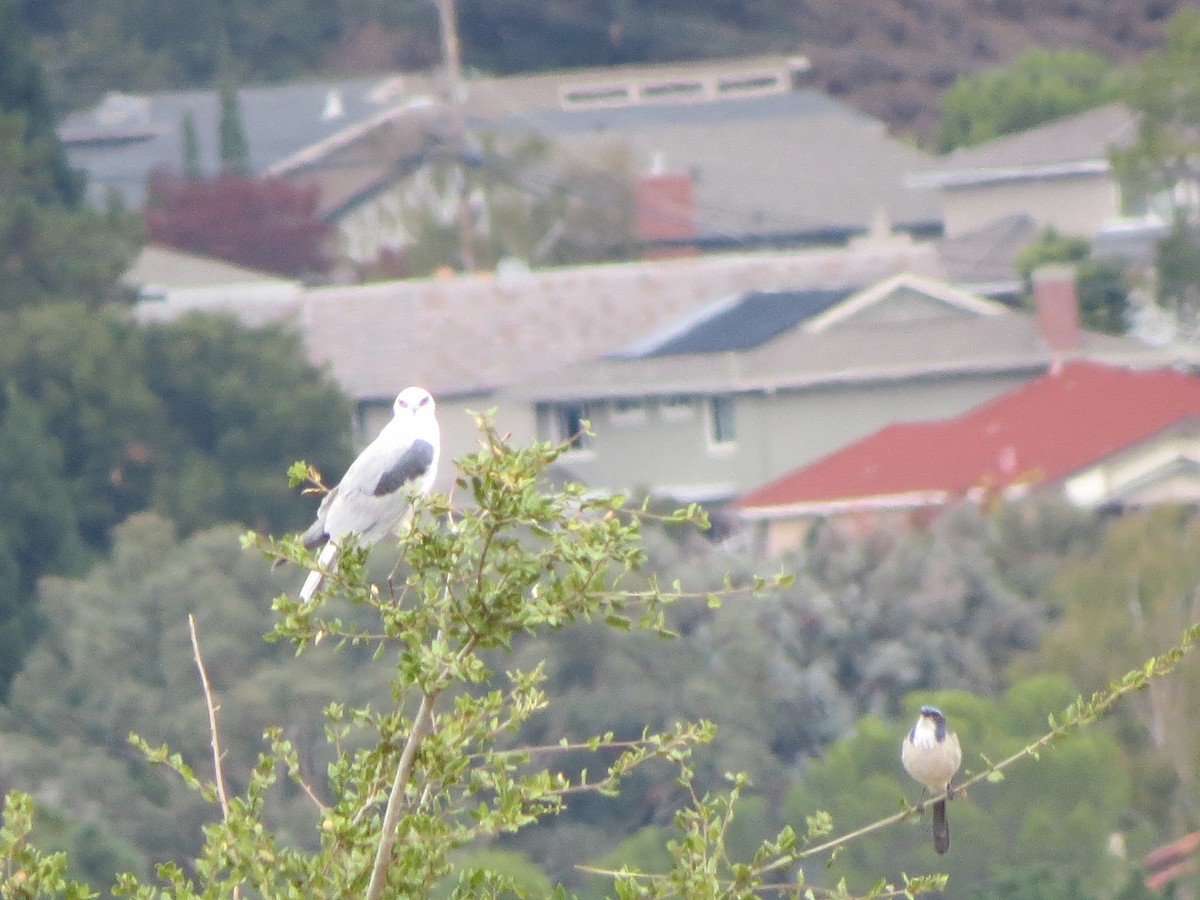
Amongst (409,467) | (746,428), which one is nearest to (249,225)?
(746,428)

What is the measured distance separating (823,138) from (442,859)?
56.0 meters

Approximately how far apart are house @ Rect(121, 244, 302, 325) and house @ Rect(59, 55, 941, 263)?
431 centimetres

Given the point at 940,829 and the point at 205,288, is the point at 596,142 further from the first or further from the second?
the point at 940,829

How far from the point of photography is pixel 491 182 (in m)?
50.0

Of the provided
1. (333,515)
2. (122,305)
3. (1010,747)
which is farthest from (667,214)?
(333,515)

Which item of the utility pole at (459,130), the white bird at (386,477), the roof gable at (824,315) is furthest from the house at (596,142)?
the white bird at (386,477)

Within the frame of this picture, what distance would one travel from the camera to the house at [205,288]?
4031 cm

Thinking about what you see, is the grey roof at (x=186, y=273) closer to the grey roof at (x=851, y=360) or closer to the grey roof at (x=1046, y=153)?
the grey roof at (x=851, y=360)

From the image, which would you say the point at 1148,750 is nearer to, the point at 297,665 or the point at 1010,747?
the point at 1010,747

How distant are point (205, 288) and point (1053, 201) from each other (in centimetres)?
1575

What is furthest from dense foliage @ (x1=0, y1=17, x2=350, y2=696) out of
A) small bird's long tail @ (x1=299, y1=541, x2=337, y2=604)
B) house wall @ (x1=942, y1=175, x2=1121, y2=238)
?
small bird's long tail @ (x1=299, y1=541, x2=337, y2=604)

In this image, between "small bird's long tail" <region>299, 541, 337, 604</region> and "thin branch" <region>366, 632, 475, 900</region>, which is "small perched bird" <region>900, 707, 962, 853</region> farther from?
"thin branch" <region>366, 632, 475, 900</region>

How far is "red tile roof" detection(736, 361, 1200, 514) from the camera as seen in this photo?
3094cm

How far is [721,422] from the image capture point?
3684 cm
